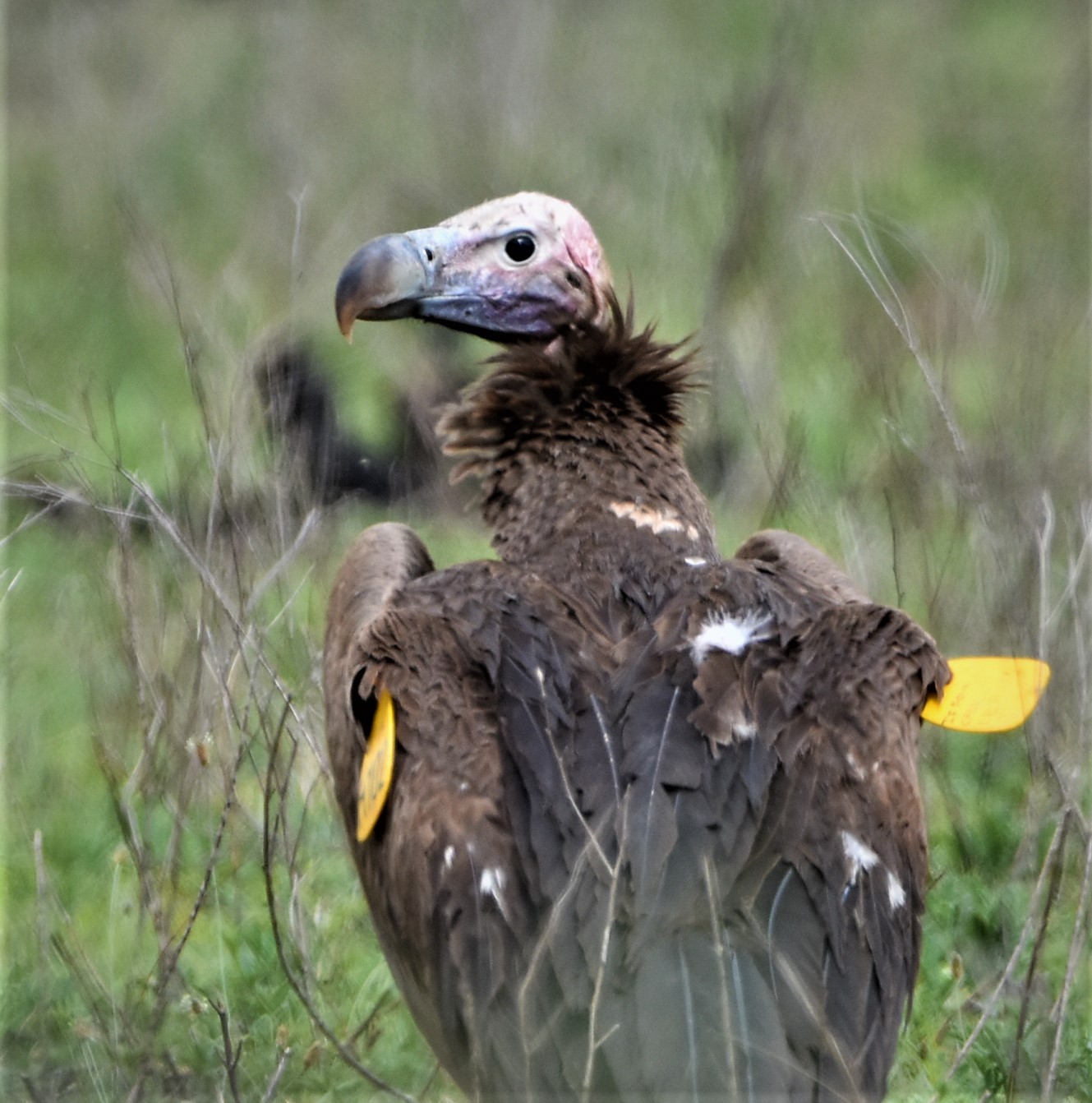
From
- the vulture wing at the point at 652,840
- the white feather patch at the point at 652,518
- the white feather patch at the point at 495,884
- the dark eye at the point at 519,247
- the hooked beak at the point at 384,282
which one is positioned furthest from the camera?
the dark eye at the point at 519,247

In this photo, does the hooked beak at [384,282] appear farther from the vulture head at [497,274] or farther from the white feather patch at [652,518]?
the white feather patch at [652,518]

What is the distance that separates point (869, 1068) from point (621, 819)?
1.98 feet

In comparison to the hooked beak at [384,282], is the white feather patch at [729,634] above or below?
below

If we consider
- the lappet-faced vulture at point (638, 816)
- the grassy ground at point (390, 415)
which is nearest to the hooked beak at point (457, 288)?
the grassy ground at point (390, 415)

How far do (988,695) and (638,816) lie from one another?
98 centimetres

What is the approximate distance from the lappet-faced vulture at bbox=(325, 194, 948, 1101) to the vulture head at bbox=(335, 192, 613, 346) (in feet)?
2.68

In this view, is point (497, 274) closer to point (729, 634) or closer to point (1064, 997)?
point (729, 634)

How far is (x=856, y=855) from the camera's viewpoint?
311cm

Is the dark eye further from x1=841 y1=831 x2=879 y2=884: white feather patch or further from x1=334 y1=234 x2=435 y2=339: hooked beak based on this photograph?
x1=841 y1=831 x2=879 y2=884: white feather patch

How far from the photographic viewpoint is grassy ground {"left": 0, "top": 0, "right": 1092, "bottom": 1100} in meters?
4.00

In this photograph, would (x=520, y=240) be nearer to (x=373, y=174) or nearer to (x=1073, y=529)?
(x=1073, y=529)

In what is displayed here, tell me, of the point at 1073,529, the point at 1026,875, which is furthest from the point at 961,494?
the point at 1026,875

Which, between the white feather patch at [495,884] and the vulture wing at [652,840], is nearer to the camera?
the vulture wing at [652,840]

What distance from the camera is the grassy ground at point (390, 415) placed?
13.1 ft
